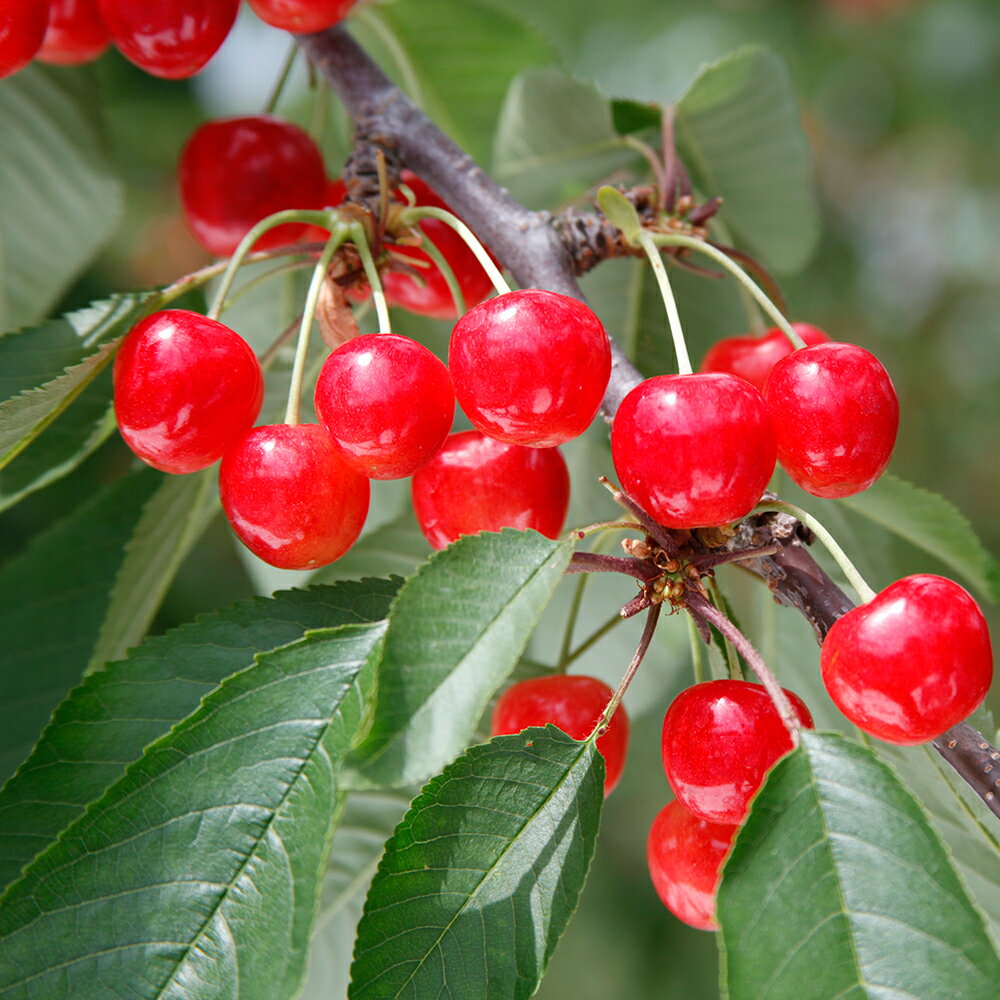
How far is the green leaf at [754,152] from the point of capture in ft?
3.92

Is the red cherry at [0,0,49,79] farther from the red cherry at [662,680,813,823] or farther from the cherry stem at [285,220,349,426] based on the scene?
the red cherry at [662,680,813,823]

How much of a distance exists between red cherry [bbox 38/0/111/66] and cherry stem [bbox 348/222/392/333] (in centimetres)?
47

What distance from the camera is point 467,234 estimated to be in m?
0.79

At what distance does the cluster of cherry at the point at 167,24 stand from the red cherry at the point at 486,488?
0.41 m

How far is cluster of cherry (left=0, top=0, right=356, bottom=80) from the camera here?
2.81 ft

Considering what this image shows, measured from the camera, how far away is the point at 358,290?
0.94m

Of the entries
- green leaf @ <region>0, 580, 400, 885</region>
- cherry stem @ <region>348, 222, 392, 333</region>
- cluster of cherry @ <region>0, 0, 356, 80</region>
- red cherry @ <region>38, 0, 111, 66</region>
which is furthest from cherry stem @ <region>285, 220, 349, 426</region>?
red cherry @ <region>38, 0, 111, 66</region>

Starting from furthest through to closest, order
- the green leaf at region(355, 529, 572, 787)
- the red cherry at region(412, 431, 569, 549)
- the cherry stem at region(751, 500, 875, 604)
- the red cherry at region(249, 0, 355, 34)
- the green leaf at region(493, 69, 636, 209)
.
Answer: the green leaf at region(493, 69, 636, 209) < the red cherry at region(249, 0, 355, 34) < the red cherry at region(412, 431, 569, 549) < the cherry stem at region(751, 500, 875, 604) < the green leaf at region(355, 529, 572, 787)

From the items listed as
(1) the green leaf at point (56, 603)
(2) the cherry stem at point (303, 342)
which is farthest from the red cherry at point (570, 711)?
(1) the green leaf at point (56, 603)

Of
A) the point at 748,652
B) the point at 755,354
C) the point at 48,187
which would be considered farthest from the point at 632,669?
the point at 48,187

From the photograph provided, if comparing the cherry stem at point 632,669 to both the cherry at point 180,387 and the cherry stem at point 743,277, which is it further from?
the cherry at point 180,387

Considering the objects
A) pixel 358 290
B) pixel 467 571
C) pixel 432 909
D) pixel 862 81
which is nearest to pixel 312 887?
pixel 432 909

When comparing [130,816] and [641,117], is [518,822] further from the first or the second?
[641,117]

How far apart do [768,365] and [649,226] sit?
17 cm
